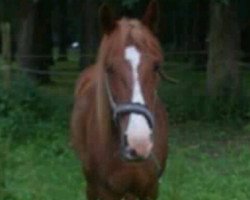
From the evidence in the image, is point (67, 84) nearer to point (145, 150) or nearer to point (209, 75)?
point (209, 75)

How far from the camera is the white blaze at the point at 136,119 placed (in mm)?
4949

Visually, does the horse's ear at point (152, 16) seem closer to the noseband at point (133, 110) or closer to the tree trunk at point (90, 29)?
the noseband at point (133, 110)

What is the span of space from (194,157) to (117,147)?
5.72 metres

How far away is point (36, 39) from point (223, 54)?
798 centimetres

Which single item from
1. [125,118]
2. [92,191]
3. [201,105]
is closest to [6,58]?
[201,105]

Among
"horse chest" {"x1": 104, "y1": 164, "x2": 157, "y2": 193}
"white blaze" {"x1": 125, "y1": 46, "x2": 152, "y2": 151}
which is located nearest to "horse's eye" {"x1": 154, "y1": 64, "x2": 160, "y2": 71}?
"white blaze" {"x1": 125, "y1": 46, "x2": 152, "y2": 151}

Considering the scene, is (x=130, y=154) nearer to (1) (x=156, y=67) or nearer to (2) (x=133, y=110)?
(2) (x=133, y=110)

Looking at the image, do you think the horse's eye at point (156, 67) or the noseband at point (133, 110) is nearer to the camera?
the noseband at point (133, 110)

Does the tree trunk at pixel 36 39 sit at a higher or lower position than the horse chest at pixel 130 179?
higher

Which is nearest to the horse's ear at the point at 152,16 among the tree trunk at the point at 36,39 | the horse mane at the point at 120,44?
the horse mane at the point at 120,44

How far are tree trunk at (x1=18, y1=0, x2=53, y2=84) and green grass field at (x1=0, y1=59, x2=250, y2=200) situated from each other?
3.28 metres

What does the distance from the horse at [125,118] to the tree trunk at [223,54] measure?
26.9ft

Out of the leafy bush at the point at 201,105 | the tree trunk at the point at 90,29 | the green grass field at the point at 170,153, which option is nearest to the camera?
the green grass field at the point at 170,153

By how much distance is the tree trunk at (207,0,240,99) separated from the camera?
14773mm
